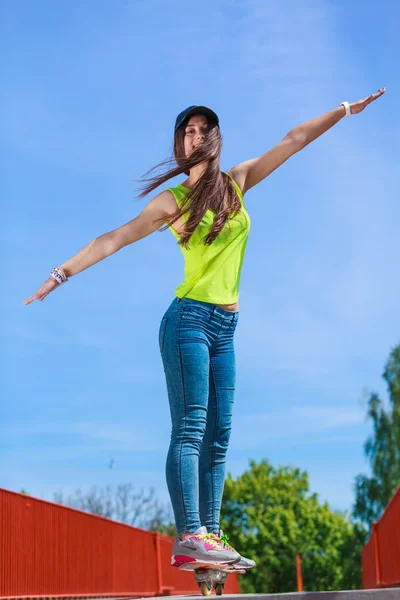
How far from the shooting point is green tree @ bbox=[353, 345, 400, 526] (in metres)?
36.3

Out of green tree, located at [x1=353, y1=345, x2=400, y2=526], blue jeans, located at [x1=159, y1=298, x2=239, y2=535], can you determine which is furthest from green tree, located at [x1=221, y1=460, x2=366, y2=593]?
blue jeans, located at [x1=159, y1=298, x2=239, y2=535]

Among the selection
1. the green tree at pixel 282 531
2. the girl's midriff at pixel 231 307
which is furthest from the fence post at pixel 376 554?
the green tree at pixel 282 531

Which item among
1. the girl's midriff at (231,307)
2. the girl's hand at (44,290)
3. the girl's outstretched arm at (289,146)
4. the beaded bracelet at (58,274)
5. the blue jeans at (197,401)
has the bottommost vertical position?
the blue jeans at (197,401)

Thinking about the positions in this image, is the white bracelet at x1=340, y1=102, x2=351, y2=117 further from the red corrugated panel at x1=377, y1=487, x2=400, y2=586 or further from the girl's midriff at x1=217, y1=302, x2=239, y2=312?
the red corrugated panel at x1=377, y1=487, x2=400, y2=586

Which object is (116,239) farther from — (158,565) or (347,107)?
(158,565)

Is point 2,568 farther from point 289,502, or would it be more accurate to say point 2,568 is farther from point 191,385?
point 289,502

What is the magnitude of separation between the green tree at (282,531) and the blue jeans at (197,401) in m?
48.1

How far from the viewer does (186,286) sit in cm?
391

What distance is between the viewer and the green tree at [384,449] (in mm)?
36344

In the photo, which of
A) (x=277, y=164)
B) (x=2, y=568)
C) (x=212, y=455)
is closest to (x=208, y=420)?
(x=212, y=455)

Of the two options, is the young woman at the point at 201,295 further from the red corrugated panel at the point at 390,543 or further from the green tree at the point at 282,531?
the green tree at the point at 282,531

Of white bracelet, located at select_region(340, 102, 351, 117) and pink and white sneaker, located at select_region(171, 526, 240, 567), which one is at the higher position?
white bracelet, located at select_region(340, 102, 351, 117)

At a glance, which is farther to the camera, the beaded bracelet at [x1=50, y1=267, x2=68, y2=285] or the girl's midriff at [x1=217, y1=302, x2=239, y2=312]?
the girl's midriff at [x1=217, y1=302, x2=239, y2=312]

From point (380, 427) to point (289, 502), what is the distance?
67.6 ft
